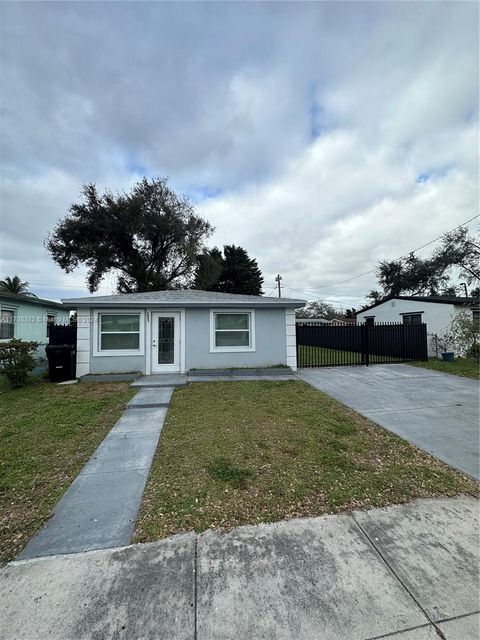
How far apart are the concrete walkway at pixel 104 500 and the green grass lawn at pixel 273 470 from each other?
139mm

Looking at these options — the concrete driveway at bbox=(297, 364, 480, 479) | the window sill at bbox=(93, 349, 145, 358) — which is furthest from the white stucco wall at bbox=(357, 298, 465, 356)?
the window sill at bbox=(93, 349, 145, 358)

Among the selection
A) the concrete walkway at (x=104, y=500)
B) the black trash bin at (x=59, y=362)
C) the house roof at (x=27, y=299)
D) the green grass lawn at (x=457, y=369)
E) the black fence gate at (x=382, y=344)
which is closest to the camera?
the concrete walkway at (x=104, y=500)

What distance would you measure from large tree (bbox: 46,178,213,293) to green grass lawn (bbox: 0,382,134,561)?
16092 millimetres

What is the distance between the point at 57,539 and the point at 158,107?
10.2 m

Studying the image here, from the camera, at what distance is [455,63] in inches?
256

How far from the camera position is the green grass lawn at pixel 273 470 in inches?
97.7

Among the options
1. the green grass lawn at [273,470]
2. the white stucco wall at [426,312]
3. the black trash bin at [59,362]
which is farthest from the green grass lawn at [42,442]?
the white stucco wall at [426,312]

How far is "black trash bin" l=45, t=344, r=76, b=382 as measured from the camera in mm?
7848

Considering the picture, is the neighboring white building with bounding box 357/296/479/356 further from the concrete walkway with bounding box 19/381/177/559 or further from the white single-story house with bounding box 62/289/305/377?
the concrete walkway with bounding box 19/381/177/559

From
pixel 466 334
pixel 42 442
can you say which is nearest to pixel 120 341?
pixel 42 442

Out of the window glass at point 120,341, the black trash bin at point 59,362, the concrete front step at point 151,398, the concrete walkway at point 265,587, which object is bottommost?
the concrete walkway at point 265,587

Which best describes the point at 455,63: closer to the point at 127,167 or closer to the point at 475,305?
the point at 127,167

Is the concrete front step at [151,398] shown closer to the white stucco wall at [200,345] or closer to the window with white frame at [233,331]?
the white stucco wall at [200,345]

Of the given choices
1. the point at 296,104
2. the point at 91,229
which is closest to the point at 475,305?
the point at 296,104
